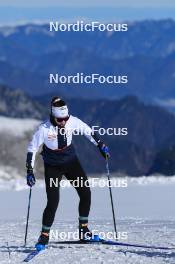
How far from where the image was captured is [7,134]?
2569 inches

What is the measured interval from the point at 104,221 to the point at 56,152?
4.06 m

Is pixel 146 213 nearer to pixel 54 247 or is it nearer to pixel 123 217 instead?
pixel 123 217

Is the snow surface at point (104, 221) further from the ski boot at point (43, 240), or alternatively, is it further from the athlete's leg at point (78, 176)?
the athlete's leg at point (78, 176)

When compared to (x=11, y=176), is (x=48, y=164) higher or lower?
lower

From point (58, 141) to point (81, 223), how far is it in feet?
3.91

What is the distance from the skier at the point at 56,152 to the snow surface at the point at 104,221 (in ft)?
1.80

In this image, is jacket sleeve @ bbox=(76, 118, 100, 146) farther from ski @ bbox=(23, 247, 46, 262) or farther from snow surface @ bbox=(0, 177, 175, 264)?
ski @ bbox=(23, 247, 46, 262)

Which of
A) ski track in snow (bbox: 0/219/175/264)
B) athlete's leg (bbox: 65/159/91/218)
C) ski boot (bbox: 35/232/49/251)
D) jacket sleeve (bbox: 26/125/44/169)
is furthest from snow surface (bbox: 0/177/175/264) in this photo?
jacket sleeve (bbox: 26/125/44/169)

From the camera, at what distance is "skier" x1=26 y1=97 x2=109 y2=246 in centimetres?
816

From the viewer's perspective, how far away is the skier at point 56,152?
8.16 metres

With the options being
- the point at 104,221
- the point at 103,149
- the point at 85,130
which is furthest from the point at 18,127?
the point at 85,130

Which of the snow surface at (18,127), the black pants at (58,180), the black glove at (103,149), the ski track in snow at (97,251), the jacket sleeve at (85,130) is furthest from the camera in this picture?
the snow surface at (18,127)

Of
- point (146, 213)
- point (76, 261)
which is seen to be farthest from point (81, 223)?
point (146, 213)

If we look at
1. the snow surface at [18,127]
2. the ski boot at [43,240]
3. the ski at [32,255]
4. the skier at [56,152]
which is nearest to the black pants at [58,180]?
the skier at [56,152]
